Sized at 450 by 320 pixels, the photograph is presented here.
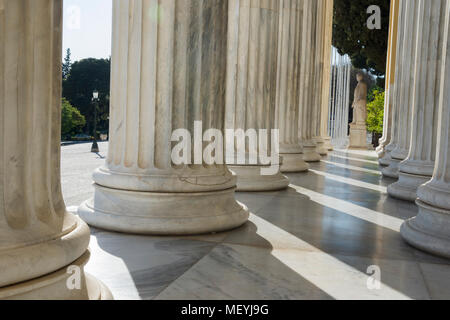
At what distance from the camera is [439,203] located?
18.8 metres

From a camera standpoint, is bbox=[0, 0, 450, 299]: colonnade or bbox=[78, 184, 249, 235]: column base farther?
bbox=[78, 184, 249, 235]: column base

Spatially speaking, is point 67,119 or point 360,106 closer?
point 360,106

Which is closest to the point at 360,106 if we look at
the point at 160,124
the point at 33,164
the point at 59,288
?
Result: the point at 160,124

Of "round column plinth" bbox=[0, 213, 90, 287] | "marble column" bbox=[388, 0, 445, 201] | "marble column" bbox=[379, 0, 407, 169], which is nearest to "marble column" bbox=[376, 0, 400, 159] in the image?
"marble column" bbox=[379, 0, 407, 169]

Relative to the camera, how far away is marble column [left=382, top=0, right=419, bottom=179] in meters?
41.0

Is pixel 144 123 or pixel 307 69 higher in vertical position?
pixel 307 69

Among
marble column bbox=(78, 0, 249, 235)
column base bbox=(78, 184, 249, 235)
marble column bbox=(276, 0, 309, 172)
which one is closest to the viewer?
column base bbox=(78, 184, 249, 235)

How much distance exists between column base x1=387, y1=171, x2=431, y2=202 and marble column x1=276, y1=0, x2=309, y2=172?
14856 mm

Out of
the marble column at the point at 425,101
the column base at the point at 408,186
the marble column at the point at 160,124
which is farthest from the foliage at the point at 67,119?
the marble column at the point at 160,124

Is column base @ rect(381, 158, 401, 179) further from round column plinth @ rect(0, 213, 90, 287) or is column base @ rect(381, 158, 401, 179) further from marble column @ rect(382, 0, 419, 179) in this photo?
round column plinth @ rect(0, 213, 90, 287)

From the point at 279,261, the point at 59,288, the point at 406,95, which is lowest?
the point at 279,261

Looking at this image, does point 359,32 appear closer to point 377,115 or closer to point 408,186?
point 377,115

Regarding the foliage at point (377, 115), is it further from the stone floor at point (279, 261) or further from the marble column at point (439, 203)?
the marble column at point (439, 203)

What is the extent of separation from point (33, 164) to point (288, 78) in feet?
119
